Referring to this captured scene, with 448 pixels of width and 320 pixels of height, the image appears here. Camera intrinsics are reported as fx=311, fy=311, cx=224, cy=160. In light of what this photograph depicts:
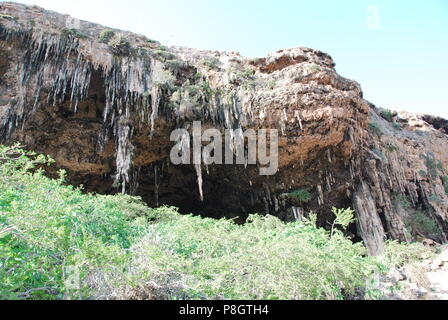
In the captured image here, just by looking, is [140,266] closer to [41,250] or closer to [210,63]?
[41,250]

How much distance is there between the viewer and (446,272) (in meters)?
7.89

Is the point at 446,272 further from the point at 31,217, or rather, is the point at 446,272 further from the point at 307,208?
the point at 31,217

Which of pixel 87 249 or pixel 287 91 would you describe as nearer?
pixel 87 249

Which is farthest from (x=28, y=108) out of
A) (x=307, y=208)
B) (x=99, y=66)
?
(x=307, y=208)

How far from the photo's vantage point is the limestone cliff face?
40.9 ft

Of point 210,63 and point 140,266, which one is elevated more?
point 210,63

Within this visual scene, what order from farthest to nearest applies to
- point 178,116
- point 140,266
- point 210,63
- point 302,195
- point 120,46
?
point 210,63
point 302,195
point 120,46
point 178,116
point 140,266

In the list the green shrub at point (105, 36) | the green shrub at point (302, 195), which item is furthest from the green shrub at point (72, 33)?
the green shrub at point (302, 195)

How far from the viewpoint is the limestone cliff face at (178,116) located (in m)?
12.5

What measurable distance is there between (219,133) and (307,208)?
5.62 meters

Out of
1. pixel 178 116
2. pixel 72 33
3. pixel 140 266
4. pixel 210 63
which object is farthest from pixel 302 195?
pixel 72 33

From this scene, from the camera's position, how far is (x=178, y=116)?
1327 centimetres

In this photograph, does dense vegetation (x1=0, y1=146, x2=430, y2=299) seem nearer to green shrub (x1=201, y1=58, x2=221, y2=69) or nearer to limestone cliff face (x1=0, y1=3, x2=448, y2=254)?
limestone cliff face (x1=0, y1=3, x2=448, y2=254)

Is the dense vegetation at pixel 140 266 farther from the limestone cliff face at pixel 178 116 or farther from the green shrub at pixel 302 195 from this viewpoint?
the green shrub at pixel 302 195
